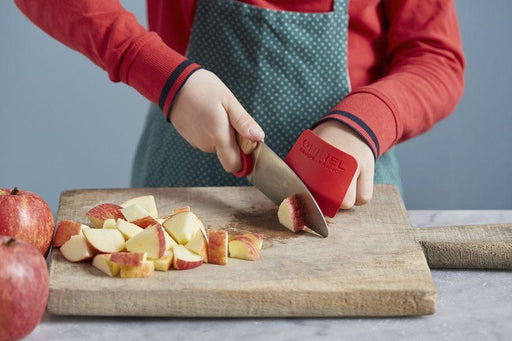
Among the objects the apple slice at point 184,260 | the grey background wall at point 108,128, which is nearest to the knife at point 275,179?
the apple slice at point 184,260

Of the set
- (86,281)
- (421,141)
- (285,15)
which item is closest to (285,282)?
(86,281)

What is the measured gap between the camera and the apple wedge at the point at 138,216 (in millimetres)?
1200

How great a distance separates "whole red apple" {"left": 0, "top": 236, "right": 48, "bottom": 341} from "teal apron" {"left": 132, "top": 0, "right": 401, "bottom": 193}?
70 centimetres

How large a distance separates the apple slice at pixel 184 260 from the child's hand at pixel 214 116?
0.27m

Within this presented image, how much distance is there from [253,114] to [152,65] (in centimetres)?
27

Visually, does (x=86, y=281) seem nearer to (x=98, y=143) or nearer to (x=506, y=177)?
(x=98, y=143)

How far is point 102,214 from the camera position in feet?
4.10

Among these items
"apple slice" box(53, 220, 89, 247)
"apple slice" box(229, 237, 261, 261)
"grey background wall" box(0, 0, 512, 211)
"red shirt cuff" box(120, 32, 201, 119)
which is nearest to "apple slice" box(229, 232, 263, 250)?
"apple slice" box(229, 237, 261, 261)

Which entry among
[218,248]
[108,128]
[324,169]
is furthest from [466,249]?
[108,128]

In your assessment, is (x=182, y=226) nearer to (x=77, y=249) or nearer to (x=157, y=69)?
(x=77, y=249)

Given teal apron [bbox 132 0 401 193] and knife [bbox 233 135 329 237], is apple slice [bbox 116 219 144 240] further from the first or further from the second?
teal apron [bbox 132 0 401 193]

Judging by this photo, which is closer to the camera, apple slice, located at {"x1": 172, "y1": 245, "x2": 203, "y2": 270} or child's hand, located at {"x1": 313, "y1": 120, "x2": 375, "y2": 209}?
apple slice, located at {"x1": 172, "y1": 245, "x2": 203, "y2": 270}

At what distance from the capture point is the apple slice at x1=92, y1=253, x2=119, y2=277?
1068 millimetres

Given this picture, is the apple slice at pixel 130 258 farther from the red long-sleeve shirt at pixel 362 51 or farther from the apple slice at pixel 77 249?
the red long-sleeve shirt at pixel 362 51
